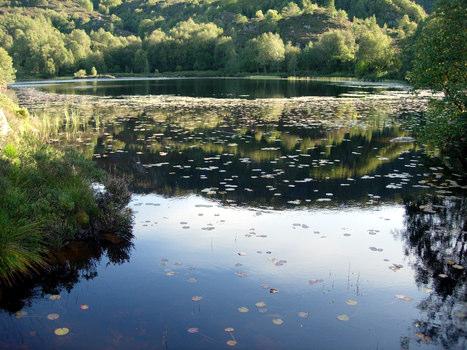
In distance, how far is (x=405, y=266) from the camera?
1158 centimetres

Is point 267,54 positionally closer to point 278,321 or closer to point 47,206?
point 47,206

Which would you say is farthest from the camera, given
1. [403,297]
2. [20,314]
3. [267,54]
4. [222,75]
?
[222,75]

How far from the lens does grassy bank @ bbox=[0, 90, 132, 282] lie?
11.2 m

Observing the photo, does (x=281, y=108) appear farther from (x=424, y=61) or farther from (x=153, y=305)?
(x=153, y=305)

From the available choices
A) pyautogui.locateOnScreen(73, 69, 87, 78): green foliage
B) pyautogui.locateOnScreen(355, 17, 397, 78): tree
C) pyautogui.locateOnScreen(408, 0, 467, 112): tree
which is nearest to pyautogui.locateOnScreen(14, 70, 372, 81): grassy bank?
pyautogui.locateOnScreen(73, 69, 87, 78): green foliage

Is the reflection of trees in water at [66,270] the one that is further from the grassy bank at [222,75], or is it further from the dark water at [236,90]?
the grassy bank at [222,75]

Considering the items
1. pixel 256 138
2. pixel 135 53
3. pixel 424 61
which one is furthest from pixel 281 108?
pixel 135 53

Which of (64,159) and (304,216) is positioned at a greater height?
(64,159)

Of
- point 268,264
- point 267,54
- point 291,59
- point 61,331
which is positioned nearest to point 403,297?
point 268,264

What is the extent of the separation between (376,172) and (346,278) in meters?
11.2

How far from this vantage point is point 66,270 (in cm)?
1172

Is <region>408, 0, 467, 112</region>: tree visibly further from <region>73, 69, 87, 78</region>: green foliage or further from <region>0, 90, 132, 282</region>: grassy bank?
<region>73, 69, 87, 78</region>: green foliage

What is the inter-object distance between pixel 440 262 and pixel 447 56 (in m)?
15.0

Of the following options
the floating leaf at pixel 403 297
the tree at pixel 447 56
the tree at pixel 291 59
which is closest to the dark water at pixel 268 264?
the floating leaf at pixel 403 297
